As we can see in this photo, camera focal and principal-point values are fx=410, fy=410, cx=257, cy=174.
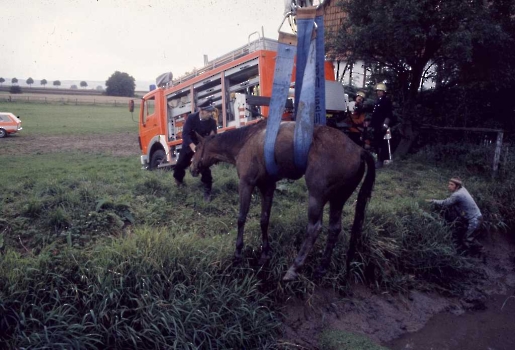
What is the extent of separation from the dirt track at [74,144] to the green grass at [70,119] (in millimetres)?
1642

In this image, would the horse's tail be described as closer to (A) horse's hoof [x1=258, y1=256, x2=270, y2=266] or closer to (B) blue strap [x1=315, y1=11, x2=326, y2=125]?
(B) blue strap [x1=315, y1=11, x2=326, y2=125]

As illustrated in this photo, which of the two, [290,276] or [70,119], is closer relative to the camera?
[290,276]

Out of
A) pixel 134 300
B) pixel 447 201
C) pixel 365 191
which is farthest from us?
pixel 447 201

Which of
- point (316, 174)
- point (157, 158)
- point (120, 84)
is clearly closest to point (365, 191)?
A: point (316, 174)

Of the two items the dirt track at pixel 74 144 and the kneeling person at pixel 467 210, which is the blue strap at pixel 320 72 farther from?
the dirt track at pixel 74 144

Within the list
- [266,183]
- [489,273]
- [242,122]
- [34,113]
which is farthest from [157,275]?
[34,113]

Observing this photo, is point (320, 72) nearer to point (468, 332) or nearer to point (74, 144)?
point (468, 332)

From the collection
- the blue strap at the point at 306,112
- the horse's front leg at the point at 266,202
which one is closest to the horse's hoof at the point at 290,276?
the horse's front leg at the point at 266,202

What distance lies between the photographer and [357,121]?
10.4m

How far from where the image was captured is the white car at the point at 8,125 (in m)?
23.0

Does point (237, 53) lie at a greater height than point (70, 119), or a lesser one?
greater

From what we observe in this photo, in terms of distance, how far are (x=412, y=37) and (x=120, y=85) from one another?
5213 cm

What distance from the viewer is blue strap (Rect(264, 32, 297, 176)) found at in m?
4.30

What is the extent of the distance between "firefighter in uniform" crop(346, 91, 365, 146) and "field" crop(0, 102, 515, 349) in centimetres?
196
